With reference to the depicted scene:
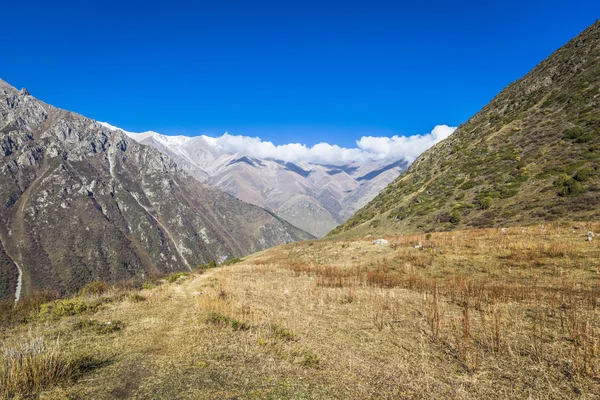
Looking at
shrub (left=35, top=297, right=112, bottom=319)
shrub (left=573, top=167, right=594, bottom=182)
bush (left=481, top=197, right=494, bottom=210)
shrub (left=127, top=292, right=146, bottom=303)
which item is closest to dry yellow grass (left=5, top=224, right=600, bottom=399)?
shrub (left=127, top=292, right=146, bottom=303)

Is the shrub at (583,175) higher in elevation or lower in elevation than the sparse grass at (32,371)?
higher

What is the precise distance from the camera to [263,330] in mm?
12344

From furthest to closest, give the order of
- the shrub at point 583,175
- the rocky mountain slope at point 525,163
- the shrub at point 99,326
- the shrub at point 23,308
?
the rocky mountain slope at point 525,163 → the shrub at point 583,175 → the shrub at point 23,308 → the shrub at point 99,326

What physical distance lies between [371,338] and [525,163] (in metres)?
54.1

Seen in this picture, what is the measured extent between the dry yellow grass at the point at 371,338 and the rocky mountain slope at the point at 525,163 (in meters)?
21.7

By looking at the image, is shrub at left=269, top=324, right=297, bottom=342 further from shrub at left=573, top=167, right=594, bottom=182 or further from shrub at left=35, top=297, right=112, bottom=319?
shrub at left=573, top=167, right=594, bottom=182

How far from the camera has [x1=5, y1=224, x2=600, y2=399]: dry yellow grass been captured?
7.79m

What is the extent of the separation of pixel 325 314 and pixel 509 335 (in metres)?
7.20

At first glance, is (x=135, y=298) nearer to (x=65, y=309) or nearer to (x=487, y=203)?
(x=65, y=309)

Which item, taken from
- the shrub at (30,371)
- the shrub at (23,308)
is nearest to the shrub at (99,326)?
the shrub at (23,308)

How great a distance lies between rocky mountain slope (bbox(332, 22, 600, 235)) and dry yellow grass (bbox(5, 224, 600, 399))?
2174 centimetres

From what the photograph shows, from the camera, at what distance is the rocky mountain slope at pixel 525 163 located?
1528 inches

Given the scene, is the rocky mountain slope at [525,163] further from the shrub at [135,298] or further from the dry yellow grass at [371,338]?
the shrub at [135,298]

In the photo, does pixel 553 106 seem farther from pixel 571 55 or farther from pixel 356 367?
pixel 356 367
